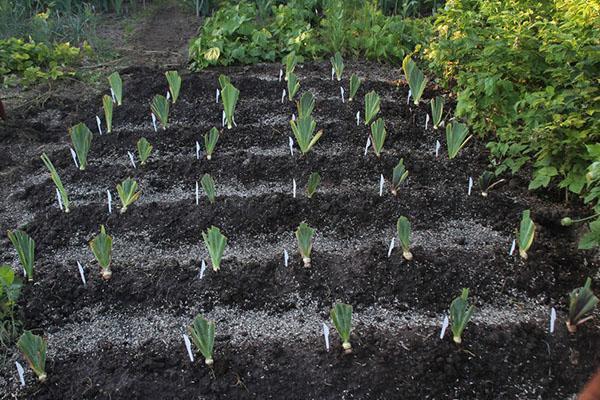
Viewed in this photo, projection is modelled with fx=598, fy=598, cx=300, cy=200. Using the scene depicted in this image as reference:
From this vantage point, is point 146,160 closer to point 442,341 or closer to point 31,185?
point 31,185

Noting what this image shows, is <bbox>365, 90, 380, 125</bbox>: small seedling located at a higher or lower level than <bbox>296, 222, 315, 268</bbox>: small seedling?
higher

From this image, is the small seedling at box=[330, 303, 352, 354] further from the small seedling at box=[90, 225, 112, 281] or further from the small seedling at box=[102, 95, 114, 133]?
the small seedling at box=[102, 95, 114, 133]

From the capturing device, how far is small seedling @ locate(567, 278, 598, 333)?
207 centimetres

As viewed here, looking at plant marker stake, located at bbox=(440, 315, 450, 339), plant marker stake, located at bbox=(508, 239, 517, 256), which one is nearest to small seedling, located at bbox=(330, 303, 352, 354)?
plant marker stake, located at bbox=(440, 315, 450, 339)

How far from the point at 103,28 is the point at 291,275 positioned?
366 cm

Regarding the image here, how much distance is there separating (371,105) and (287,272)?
1236 mm

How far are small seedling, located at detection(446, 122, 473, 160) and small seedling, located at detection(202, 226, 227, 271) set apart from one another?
132cm

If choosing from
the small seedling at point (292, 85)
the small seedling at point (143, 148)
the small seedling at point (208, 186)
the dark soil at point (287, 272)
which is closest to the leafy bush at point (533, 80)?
the dark soil at point (287, 272)

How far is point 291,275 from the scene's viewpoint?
2471mm

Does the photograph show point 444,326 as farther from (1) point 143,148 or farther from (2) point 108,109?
(2) point 108,109

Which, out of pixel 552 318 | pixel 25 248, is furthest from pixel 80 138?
pixel 552 318

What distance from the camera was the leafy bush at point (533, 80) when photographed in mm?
2613

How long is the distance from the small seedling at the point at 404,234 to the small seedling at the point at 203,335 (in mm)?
846

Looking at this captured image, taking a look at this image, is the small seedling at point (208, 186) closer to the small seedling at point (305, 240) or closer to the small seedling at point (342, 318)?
the small seedling at point (305, 240)
